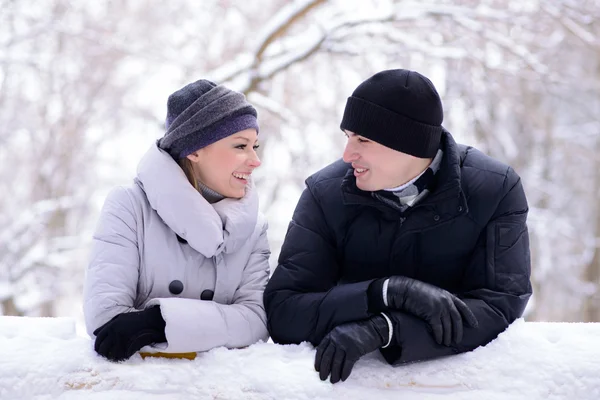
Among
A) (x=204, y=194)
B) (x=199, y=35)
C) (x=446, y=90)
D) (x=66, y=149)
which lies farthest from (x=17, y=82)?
(x=204, y=194)

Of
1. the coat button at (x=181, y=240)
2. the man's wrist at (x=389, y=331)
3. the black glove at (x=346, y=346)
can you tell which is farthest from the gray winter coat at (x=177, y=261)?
the man's wrist at (x=389, y=331)

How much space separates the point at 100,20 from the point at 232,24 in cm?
150

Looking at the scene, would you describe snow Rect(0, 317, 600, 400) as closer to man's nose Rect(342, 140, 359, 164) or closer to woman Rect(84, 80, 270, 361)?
woman Rect(84, 80, 270, 361)

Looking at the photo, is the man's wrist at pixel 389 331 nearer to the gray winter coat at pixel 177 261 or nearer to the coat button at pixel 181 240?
the gray winter coat at pixel 177 261

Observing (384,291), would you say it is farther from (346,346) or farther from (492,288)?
(492,288)

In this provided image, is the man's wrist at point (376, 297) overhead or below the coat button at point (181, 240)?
below

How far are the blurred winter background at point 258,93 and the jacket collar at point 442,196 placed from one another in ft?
Result: 10.7

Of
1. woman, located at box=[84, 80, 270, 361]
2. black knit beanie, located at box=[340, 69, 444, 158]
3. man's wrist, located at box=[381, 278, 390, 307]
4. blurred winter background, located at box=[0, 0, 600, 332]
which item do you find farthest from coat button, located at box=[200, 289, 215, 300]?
blurred winter background, located at box=[0, 0, 600, 332]

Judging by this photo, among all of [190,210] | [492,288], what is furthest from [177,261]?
[492,288]

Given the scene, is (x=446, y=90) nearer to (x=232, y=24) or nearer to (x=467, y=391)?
(x=232, y=24)

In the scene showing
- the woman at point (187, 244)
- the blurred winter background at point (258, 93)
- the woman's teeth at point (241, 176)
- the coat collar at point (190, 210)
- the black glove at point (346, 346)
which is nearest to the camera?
Result: the black glove at point (346, 346)

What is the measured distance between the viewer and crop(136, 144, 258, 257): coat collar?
79.7 inches

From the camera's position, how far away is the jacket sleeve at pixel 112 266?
1927 millimetres

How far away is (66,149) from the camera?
7.54 m
